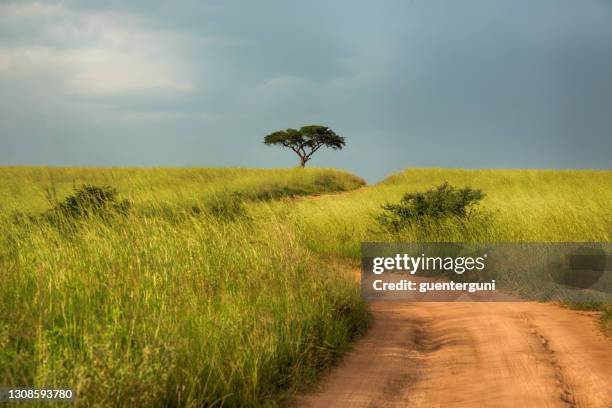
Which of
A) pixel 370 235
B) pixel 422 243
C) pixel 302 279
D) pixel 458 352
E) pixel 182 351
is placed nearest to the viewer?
pixel 182 351

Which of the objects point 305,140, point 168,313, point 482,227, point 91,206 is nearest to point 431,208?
point 482,227

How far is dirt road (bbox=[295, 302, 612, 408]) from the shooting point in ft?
17.5

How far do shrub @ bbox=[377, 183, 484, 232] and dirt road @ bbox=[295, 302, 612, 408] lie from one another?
597 centimetres

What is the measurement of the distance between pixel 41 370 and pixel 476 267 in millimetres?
8769

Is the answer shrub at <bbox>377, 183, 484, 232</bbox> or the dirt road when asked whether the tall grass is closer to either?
shrub at <bbox>377, 183, 484, 232</bbox>

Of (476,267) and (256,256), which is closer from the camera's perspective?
(256,256)

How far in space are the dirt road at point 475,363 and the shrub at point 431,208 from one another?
5.97 m

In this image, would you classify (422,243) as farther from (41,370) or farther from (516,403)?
(41,370)

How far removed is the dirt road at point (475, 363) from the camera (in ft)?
17.5

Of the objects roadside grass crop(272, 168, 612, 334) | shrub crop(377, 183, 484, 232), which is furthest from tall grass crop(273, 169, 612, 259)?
shrub crop(377, 183, 484, 232)

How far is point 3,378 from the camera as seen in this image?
4.40 m

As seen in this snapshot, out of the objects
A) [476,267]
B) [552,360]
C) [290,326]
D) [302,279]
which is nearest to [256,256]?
[302,279]

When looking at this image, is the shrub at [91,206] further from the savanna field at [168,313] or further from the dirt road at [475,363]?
the dirt road at [475,363]

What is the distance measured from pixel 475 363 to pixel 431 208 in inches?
348
